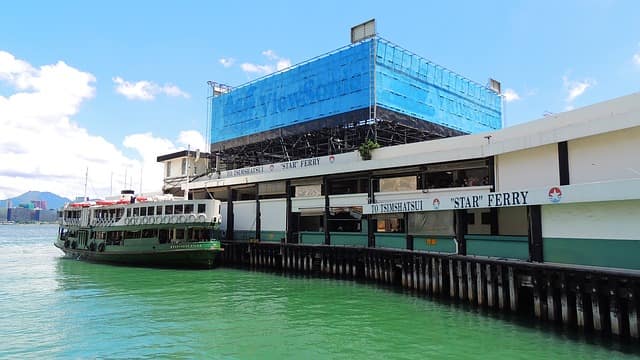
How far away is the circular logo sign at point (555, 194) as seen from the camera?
15711mm

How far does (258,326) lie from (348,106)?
25609 mm

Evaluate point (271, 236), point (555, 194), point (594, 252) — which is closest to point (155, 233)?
point (271, 236)

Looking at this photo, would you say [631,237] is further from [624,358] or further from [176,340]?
[176,340]

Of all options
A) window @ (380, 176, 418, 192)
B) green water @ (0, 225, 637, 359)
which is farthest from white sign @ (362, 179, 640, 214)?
green water @ (0, 225, 637, 359)

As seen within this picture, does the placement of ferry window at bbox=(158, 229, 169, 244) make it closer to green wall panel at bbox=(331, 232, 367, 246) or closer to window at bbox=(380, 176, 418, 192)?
green wall panel at bbox=(331, 232, 367, 246)

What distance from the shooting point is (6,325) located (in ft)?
49.2

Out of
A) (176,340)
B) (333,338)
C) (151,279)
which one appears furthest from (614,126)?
(151,279)

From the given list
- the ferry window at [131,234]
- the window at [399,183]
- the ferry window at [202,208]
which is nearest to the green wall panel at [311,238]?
the window at [399,183]

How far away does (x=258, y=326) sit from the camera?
14.7 meters

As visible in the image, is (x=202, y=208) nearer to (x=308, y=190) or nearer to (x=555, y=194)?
(x=308, y=190)

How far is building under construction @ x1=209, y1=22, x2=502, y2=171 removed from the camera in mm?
36781

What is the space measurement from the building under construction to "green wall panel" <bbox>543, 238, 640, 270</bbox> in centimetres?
2054

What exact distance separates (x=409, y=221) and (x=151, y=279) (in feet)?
50.3


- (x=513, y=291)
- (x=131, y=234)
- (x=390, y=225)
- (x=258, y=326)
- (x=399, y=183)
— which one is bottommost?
(x=258, y=326)
